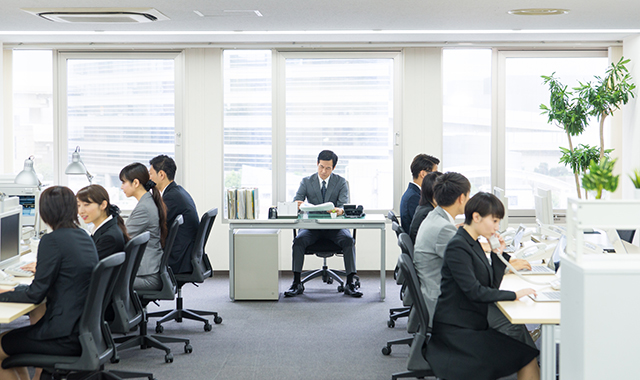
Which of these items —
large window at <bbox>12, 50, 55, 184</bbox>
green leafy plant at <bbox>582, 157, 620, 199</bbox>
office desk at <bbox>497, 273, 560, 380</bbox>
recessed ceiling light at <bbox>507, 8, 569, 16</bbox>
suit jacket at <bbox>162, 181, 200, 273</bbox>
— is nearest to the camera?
green leafy plant at <bbox>582, 157, 620, 199</bbox>

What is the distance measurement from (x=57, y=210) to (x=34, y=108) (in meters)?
4.65

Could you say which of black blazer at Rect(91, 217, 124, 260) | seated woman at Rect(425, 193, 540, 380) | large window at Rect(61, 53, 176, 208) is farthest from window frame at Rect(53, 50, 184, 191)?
seated woman at Rect(425, 193, 540, 380)

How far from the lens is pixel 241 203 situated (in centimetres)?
573

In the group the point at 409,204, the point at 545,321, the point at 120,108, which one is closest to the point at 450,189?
the point at 545,321

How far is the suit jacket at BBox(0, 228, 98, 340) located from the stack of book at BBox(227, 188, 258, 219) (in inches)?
110

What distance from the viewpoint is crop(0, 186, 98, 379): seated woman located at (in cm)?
286

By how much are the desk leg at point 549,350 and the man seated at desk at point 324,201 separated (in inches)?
128

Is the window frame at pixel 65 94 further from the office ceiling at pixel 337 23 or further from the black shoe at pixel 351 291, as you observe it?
the black shoe at pixel 351 291

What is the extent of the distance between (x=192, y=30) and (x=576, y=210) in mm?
4601

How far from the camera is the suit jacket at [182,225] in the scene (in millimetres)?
4590

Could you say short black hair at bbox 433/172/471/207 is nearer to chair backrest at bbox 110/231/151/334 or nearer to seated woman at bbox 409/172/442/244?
seated woman at bbox 409/172/442/244

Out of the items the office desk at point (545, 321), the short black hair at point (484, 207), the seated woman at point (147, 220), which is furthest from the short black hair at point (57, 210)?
the office desk at point (545, 321)

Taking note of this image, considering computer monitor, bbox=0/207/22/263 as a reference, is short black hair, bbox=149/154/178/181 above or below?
above

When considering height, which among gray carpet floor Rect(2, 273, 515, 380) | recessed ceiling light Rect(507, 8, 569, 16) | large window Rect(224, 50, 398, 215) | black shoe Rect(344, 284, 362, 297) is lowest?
gray carpet floor Rect(2, 273, 515, 380)
